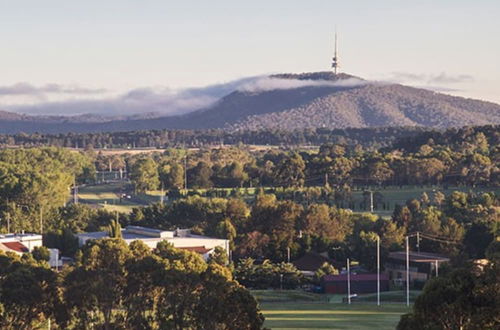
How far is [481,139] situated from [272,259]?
3161 inches

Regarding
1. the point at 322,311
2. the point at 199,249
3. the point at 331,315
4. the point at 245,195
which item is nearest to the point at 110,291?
the point at 331,315

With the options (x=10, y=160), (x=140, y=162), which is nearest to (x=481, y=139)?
(x=140, y=162)

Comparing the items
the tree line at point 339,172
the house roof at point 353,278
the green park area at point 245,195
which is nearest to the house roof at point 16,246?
the house roof at point 353,278

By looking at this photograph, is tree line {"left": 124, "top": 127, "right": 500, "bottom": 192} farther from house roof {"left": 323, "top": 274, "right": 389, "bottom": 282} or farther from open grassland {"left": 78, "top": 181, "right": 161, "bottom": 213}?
house roof {"left": 323, "top": 274, "right": 389, "bottom": 282}

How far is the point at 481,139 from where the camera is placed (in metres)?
152

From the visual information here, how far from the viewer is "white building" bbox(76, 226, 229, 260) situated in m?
76.1

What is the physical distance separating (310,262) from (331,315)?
71.1 feet

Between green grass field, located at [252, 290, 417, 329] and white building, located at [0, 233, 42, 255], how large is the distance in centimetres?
1594

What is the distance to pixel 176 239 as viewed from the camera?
7806cm

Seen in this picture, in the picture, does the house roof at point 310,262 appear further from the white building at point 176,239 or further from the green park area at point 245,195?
the green park area at point 245,195

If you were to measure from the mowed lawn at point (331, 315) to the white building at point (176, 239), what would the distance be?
53.5 ft

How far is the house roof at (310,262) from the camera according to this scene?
7494cm

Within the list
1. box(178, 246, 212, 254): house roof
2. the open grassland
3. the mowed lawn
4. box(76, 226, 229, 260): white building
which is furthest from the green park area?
the mowed lawn

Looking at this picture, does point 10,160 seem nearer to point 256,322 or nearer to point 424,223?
point 424,223
